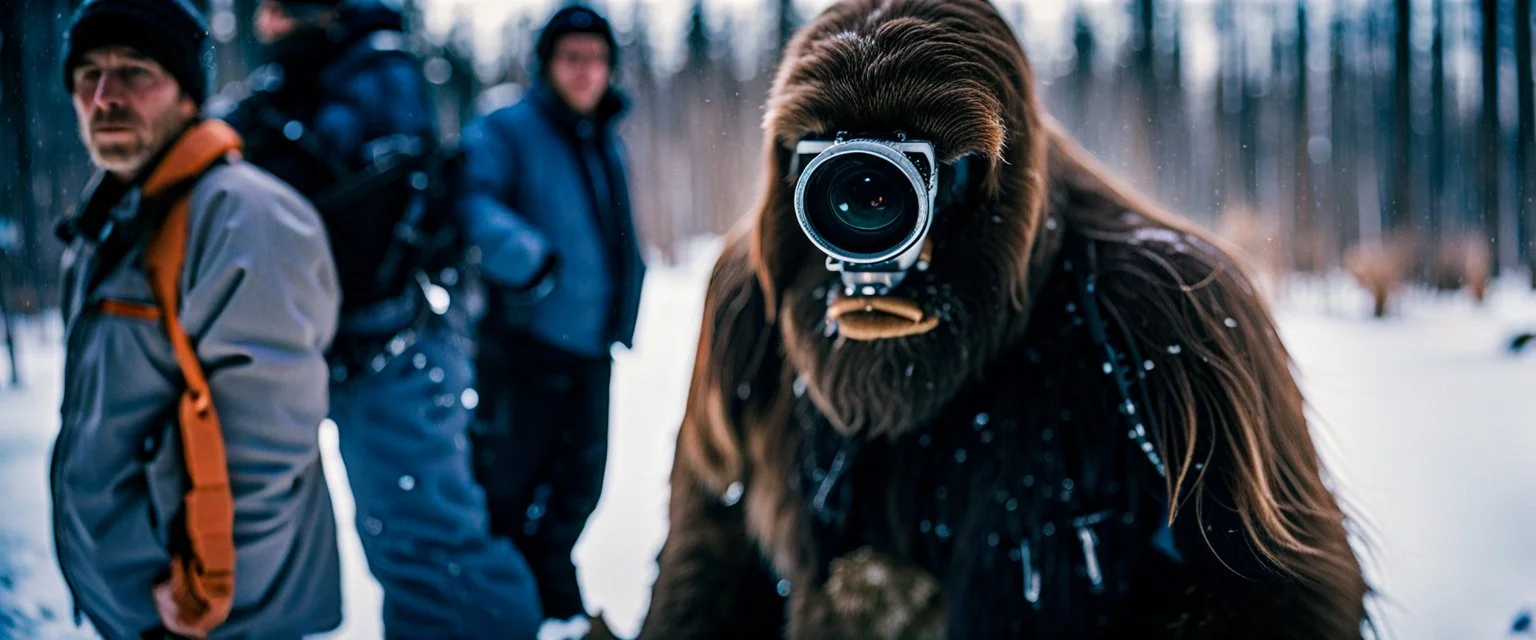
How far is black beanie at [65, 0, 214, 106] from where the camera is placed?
1.30 m

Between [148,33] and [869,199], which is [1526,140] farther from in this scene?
[148,33]

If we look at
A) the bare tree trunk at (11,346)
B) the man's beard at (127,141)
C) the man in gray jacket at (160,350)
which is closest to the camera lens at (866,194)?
the man in gray jacket at (160,350)

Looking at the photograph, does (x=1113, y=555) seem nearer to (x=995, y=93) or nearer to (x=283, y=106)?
(x=995, y=93)

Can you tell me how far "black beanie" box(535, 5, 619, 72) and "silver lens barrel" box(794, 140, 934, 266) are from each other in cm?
172

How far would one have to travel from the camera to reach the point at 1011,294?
1.01 meters

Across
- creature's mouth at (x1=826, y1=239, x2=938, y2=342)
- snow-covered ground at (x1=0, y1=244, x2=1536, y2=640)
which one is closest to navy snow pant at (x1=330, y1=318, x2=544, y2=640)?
snow-covered ground at (x1=0, y1=244, x2=1536, y2=640)

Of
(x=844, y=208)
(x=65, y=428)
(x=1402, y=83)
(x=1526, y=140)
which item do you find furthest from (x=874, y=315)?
(x=1402, y=83)

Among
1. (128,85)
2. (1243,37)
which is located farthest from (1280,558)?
(1243,37)

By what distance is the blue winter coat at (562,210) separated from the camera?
2207mm

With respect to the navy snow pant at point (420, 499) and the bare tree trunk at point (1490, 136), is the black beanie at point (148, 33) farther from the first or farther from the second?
the bare tree trunk at point (1490, 136)

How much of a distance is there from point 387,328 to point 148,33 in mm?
681

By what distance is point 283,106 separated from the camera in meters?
1.88

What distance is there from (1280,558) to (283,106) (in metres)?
2.04

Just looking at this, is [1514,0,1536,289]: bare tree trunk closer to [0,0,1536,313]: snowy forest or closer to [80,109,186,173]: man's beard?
[0,0,1536,313]: snowy forest
